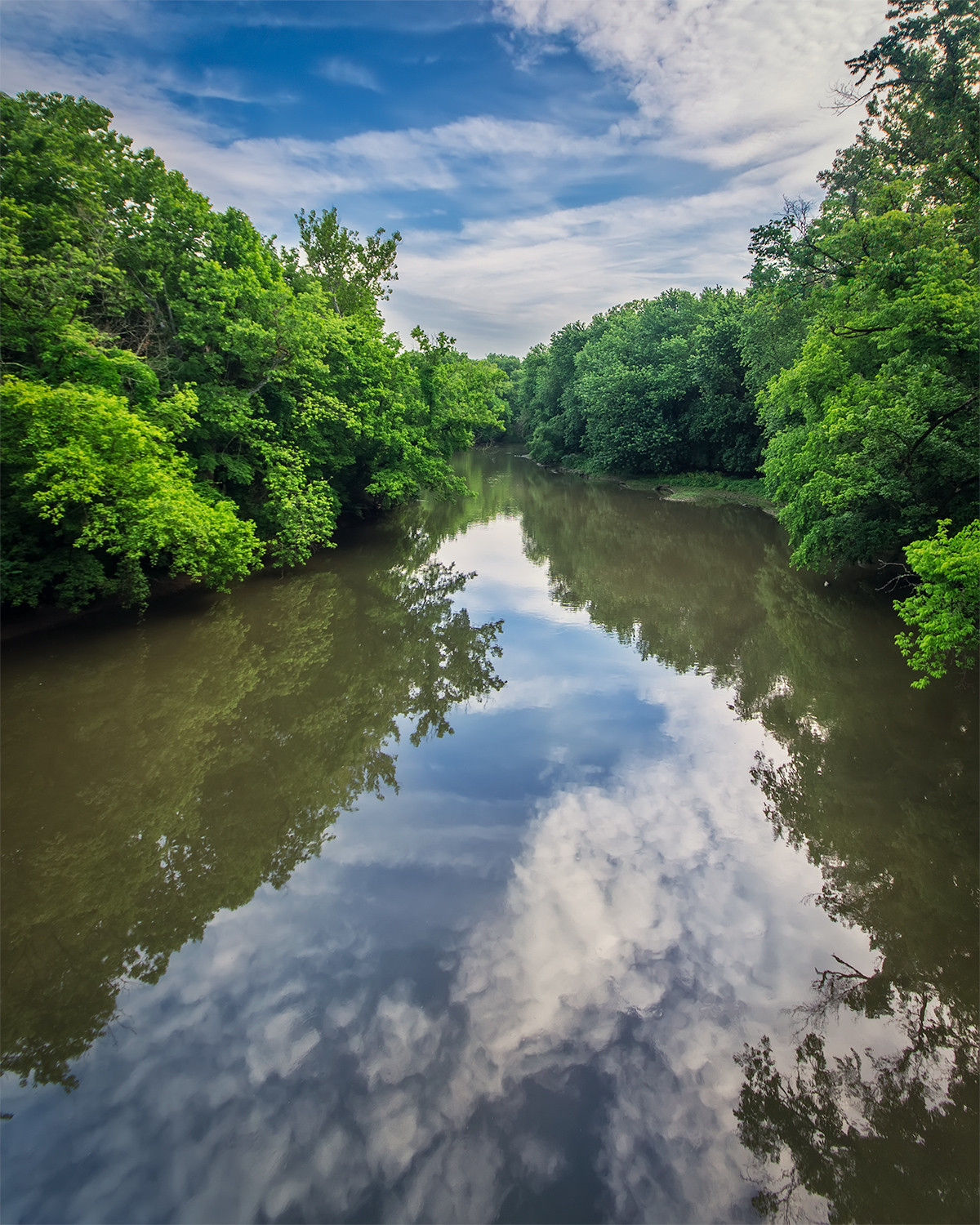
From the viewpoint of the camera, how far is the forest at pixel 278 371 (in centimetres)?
1109

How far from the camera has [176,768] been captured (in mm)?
8992

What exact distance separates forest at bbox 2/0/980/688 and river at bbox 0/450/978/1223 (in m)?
2.67

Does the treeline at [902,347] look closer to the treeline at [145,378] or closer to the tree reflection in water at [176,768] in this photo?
the tree reflection in water at [176,768]

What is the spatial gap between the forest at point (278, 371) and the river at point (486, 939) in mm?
2670

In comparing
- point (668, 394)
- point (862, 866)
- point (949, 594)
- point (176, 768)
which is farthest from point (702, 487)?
point (176, 768)

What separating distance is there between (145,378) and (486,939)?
1306 centimetres

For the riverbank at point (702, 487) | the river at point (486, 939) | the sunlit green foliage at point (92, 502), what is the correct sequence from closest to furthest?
the river at point (486, 939), the sunlit green foliage at point (92, 502), the riverbank at point (702, 487)

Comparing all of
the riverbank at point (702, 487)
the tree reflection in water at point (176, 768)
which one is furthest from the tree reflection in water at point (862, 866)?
the riverbank at point (702, 487)

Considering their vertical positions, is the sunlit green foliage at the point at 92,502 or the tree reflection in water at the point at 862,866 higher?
the sunlit green foliage at the point at 92,502

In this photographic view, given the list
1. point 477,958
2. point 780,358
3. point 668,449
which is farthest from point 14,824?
point 668,449

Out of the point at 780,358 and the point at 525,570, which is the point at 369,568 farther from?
the point at 780,358

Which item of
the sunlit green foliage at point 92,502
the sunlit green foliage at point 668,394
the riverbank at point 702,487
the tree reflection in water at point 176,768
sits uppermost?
the sunlit green foliage at point 668,394

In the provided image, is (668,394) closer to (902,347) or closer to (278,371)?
(902,347)

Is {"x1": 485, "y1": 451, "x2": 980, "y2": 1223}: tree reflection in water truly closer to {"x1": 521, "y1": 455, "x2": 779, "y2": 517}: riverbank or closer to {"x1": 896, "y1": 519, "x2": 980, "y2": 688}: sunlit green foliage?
{"x1": 896, "y1": 519, "x2": 980, "y2": 688}: sunlit green foliage
